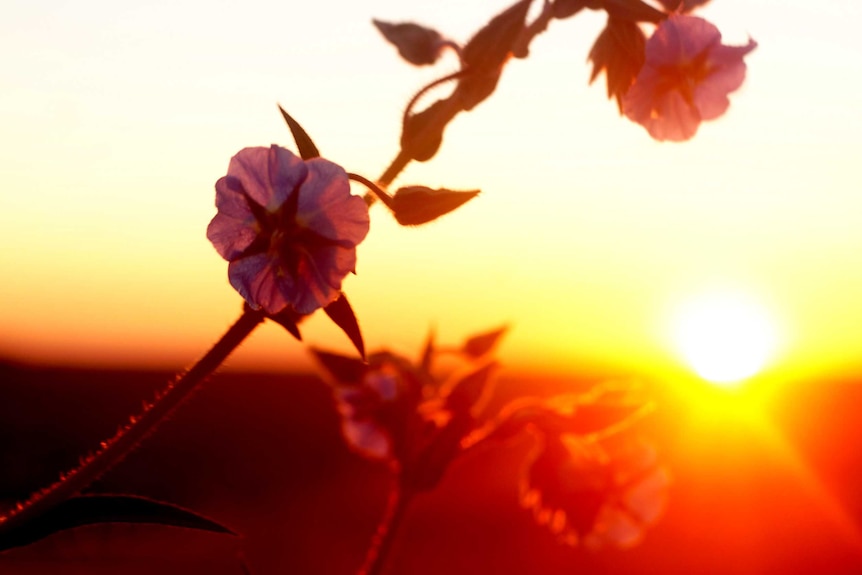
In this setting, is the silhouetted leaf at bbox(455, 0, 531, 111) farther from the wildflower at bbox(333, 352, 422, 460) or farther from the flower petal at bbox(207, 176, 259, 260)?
the wildflower at bbox(333, 352, 422, 460)

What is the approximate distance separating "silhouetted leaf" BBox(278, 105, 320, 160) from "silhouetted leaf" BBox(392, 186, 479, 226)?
0.18 metres

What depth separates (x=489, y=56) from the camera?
235 centimetres

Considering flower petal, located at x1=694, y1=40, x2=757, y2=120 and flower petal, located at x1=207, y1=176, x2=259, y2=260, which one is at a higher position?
flower petal, located at x1=694, y1=40, x2=757, y2=120

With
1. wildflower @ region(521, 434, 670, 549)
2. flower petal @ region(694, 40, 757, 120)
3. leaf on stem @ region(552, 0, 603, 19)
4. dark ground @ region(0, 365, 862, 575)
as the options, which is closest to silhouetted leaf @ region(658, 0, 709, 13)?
flower petal @ region(694, 40, 757, 120)

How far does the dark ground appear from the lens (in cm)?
1698

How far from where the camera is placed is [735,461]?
32219 millimetres

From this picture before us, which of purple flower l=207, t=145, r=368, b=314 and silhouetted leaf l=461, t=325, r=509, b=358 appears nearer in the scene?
purple flower l=207, t=145, r=368, b=314

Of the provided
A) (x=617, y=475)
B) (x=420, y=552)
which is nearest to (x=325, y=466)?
(x=420, y=552)

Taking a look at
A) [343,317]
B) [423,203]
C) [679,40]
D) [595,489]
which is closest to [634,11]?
[679,40]

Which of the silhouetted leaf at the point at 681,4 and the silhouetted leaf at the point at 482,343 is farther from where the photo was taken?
the silhouetted leaf at the point at 482,343

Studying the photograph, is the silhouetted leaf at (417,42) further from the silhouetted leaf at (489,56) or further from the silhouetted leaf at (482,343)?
the silhouetted leaf at (482,343)

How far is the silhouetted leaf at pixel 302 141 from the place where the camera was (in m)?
2.06

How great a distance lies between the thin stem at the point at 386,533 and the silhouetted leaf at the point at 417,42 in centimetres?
111


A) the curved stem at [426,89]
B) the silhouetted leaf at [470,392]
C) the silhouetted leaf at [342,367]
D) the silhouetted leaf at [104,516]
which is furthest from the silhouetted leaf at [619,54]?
the silhouetted leaf at [104,516]
